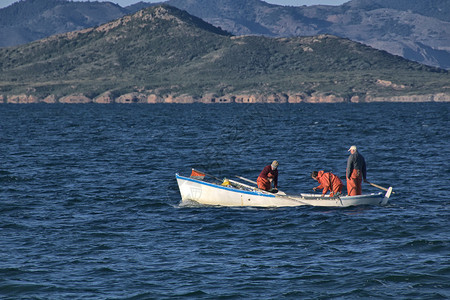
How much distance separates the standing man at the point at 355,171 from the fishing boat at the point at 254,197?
48cm

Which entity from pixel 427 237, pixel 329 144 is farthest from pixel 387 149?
pixel 427 237

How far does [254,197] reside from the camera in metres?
28.7

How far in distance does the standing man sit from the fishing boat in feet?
1.58

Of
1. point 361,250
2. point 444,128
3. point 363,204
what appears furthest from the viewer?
point 444,128

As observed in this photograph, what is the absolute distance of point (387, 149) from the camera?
55625 mm

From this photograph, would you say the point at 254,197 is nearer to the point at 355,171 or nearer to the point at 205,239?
the point at 355,171

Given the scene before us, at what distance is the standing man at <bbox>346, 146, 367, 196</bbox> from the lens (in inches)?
1101

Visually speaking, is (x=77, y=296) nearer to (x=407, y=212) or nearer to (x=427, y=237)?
(x=427, y=237)

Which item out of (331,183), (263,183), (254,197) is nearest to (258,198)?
(254,197)

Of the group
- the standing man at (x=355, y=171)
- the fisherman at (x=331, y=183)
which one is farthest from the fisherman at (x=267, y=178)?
the standing man at (x=355, y=171)

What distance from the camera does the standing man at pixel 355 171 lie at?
28.0 meters

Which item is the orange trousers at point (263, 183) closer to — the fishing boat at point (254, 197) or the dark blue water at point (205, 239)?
the fishing boat at point (254, 197)

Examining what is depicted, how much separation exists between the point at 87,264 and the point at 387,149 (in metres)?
39.7

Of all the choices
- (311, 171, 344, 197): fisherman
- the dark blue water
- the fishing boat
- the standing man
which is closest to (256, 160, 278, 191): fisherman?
the fishing boat
